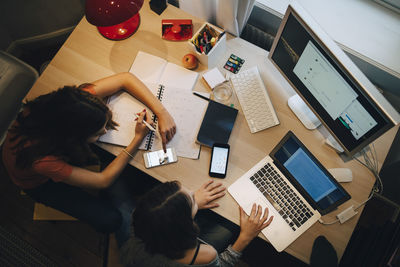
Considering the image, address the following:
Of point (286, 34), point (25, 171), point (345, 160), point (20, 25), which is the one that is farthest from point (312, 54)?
point (20, 25)

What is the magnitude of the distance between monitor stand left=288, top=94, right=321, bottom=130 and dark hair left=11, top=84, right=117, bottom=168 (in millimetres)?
845

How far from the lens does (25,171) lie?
1152 millimetres

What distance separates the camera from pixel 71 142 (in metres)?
1.08

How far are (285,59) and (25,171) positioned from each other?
1.22 m

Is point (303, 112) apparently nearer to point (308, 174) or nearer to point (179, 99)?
point (308, 174)

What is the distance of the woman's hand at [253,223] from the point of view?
1.12 metres

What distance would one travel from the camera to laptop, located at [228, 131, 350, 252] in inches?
40.8

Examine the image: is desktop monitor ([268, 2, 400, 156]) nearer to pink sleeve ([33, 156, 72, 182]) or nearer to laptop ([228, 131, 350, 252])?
laptop ([228, 131, 350, 252])

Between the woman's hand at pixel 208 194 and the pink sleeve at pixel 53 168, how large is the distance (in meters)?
0.56

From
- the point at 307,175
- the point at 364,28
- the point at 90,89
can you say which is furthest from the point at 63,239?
the point at 364,28

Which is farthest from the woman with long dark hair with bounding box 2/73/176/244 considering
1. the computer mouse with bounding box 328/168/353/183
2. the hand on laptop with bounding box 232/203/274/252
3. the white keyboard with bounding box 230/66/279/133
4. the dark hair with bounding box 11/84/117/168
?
the computer mouse with bounding box 328/168/353/183

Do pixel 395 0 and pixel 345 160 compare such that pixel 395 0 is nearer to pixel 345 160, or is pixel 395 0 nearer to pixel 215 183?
pixel 345 160

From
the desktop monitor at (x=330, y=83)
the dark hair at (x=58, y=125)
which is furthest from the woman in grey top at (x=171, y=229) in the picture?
the desktop monitor at (x=330, y=83)

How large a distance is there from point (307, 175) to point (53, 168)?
3.40ft
